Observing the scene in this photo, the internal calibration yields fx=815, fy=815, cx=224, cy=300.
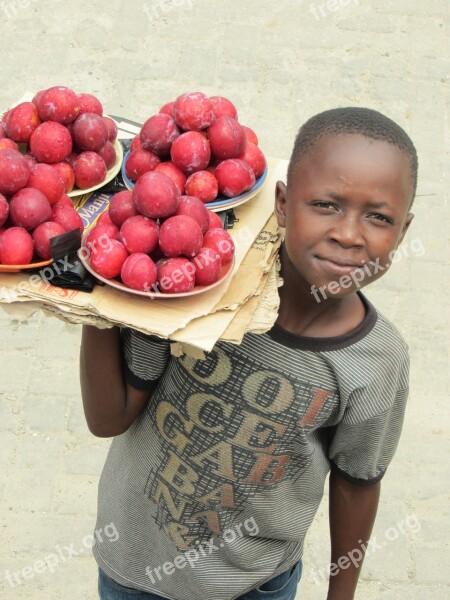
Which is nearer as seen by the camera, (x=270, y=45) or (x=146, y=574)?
(x=146, y=574)

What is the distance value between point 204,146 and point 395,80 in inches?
147

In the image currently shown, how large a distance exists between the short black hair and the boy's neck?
10.9 inches

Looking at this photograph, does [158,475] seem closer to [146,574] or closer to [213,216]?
[146,574]

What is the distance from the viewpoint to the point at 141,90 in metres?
5.09

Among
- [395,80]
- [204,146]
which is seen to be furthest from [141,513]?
[395,80]

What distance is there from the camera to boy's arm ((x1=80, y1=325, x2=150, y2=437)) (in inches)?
71.1

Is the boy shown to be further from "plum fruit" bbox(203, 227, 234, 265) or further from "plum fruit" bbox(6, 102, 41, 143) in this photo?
"plum fruit" bbox(6, 102, 41, 143)

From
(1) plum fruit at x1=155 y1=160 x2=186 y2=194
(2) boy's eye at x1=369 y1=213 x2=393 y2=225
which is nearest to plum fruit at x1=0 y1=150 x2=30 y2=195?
(1) plum fruit at x1=155 y1=160 x2=186 y2=194

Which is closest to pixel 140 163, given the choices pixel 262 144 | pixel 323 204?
pixel 323 204

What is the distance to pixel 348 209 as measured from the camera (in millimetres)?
1590

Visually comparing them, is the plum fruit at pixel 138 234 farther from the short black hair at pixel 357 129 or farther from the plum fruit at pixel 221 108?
the plum fruit at pixel 221 108

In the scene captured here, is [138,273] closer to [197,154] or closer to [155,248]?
[155,248]

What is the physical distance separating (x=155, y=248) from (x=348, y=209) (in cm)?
41

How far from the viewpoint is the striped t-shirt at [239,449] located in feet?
5.73
